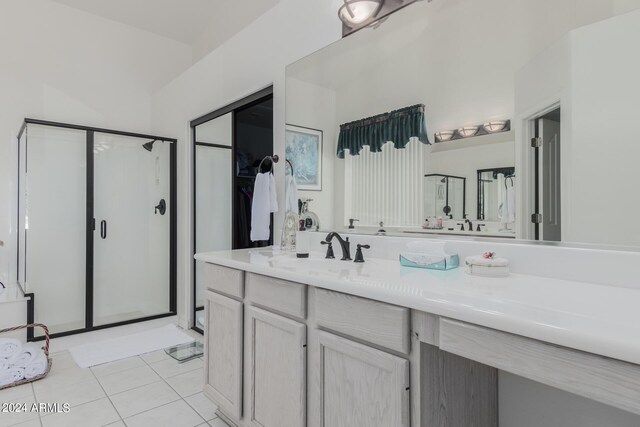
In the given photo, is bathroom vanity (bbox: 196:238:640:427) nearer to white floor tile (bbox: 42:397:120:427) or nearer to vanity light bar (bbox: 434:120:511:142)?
vanity light bar (bbox: 434:120:511:142)

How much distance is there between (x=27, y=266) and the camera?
315cm

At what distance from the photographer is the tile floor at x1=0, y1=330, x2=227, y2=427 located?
1928 millimetres

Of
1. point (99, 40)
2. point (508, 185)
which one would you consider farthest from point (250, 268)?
point (99, 40)

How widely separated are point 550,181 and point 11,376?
3168 mm

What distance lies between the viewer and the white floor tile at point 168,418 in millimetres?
1899

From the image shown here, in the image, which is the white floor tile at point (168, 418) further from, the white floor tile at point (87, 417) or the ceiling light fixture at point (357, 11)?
the ceiling light fixture at point (357, 11)

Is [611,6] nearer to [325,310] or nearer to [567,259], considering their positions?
[567,259]

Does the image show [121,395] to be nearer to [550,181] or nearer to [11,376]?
[11,376]

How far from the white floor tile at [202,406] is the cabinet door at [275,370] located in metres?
0.51

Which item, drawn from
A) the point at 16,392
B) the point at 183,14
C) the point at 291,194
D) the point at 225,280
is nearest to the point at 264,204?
the point at 291,194

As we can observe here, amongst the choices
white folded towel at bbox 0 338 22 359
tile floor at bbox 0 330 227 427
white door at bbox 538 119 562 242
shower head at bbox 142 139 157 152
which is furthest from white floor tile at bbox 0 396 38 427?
white door at bbox 538 119 562 242

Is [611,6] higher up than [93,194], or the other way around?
[611,6]

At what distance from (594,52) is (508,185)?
1.63 ft

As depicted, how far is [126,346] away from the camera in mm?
2998
